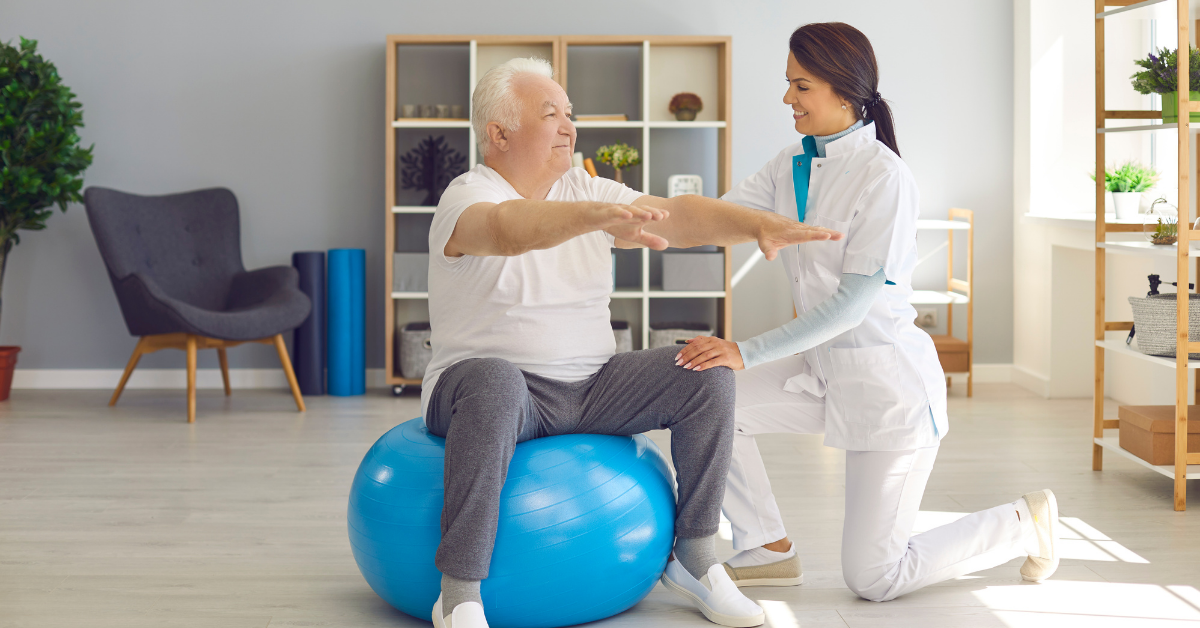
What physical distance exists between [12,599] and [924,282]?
12.7 ft

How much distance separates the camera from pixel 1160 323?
270 centimetres

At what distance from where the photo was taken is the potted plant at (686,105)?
4375 mm

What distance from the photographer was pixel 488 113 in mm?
1907

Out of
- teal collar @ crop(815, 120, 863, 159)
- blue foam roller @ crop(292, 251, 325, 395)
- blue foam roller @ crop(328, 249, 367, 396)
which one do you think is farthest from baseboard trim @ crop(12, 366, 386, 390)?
teal collar @ crop(815, 120, 863, 159)

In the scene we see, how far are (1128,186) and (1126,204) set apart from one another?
103mm

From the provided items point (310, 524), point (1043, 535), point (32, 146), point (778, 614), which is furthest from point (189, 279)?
point (1043, 535)

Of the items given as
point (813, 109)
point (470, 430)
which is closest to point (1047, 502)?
point (813, 109)

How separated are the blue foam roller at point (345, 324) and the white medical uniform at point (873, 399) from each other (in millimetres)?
2738

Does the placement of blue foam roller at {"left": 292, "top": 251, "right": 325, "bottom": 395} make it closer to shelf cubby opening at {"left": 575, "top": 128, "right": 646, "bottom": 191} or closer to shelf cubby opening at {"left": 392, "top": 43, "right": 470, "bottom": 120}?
shelf cubby opening at {"left": 392, "top": 43, "right": 470, "bottom": 120}

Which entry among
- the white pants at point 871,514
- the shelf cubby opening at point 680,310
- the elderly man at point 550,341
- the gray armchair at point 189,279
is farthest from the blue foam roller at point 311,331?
the white pants at point 871,514

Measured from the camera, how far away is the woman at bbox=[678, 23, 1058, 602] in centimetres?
187

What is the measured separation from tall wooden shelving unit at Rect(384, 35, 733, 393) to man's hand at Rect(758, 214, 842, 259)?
8.13 ft

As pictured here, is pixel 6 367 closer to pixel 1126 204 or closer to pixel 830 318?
pixel 830 318

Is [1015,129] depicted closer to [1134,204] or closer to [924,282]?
[924,282]
